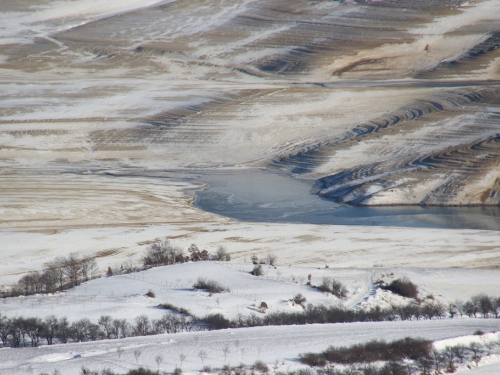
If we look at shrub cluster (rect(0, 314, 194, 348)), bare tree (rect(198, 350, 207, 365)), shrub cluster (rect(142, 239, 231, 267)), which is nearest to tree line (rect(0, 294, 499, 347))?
shrub cluster (rect(0, 314, 194, 348))

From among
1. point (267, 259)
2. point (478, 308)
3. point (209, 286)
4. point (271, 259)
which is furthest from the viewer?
point (267, 259)

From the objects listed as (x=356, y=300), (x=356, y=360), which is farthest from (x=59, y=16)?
(x=356, y=360)

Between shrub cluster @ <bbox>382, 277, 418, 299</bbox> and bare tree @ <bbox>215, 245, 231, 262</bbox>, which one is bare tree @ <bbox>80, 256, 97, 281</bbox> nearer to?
bare tree @ <bbox>215, 245, 231, 262</bbox>

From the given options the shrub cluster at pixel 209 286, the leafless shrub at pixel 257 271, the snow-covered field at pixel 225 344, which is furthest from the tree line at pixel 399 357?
the leafless shrub at pixel 257 271

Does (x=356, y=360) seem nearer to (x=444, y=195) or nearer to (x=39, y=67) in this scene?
(x=444, y=195)

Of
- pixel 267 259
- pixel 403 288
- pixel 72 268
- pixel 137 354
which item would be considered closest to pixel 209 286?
pixel 403 288

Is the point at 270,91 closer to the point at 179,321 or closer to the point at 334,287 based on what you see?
the point at 334,287
